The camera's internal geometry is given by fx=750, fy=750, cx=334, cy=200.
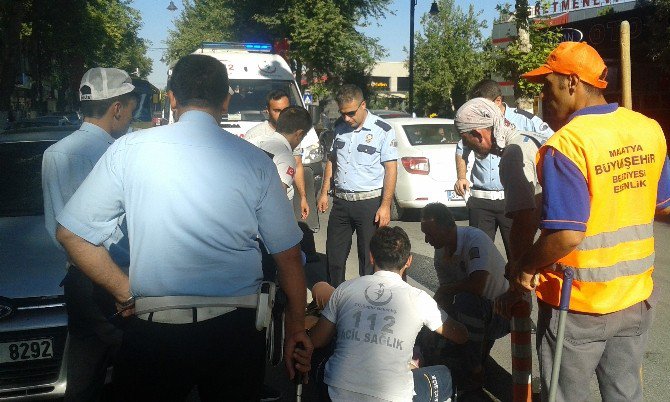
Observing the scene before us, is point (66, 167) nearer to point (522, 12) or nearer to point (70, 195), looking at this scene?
point (70, 195)

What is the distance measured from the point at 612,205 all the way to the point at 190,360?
5.32ft

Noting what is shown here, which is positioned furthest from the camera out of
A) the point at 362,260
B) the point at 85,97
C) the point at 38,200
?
the point at 362,260

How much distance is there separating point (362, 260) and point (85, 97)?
3.11 metres

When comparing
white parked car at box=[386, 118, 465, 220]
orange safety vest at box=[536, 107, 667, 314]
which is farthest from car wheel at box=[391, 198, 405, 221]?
orange safety vest at box=[536, 107, 667, 314]

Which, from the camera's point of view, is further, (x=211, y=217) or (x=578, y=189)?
(x=578, y=189)

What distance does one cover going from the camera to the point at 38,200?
566cm

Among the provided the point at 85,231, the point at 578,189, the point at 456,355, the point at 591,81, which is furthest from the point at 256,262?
the point at 456,355

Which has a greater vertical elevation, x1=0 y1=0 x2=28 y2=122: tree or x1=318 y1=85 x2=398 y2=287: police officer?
x1=0 y1=0 x2=28 y2=122: tree

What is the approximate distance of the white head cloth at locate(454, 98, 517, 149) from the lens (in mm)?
4234

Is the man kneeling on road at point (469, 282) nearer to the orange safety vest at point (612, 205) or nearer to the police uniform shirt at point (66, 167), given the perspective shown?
the orange safety vest at point (612, 205)

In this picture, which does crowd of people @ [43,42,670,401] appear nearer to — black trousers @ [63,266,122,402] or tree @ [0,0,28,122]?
black trousers @ [63,266,122,402]

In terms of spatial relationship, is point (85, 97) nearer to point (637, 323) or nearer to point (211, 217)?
point (211, 217)

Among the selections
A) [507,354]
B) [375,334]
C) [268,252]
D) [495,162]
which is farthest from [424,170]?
[268,252]

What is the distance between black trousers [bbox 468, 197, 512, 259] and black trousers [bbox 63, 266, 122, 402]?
3.49 m
